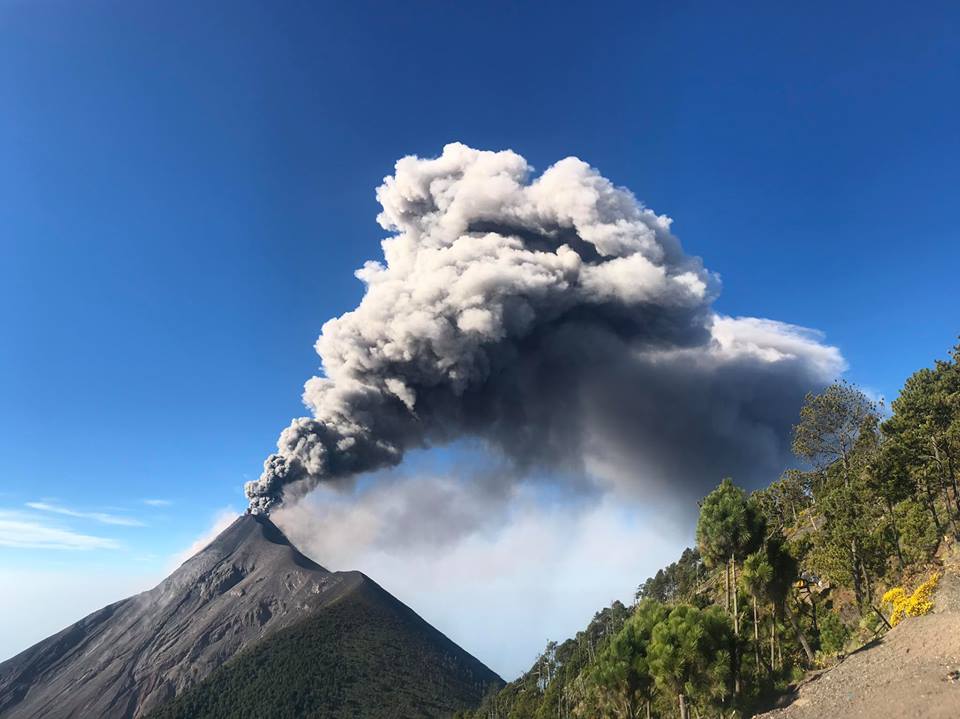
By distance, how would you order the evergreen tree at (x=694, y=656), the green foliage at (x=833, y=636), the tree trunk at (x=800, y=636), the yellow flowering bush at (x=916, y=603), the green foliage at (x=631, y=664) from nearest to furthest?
the yellow flowering bush at (x=916, y=603) < the evergreen tree at (x=694, y=656) < the tree trunk at (x=800, y=636) < the green foliage at (x=833, y=636) < the green foliage at (x=631, y=664)

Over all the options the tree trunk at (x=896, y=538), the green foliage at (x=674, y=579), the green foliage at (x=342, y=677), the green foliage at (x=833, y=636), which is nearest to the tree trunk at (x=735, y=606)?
the green foliage at (x=833, y=636)

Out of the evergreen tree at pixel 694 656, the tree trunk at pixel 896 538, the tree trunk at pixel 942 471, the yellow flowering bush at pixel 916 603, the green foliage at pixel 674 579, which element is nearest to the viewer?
the yellow flowering bush at pixel 916 603

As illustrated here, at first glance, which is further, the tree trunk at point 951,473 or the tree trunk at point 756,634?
the tree trunk at point 951,473

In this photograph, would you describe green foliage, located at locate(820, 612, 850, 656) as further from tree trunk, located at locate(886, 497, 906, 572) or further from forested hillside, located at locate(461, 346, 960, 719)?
tree trunk, located at locate(886, 497, 906, 572)

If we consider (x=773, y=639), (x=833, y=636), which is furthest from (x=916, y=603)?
(x=773, y=639)

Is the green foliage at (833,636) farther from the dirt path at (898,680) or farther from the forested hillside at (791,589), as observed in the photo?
the dirt path at (898,680)

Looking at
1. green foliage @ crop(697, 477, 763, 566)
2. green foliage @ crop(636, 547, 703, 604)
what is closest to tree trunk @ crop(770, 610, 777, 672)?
green foliage @ crop(697, 477, 763, 566)
